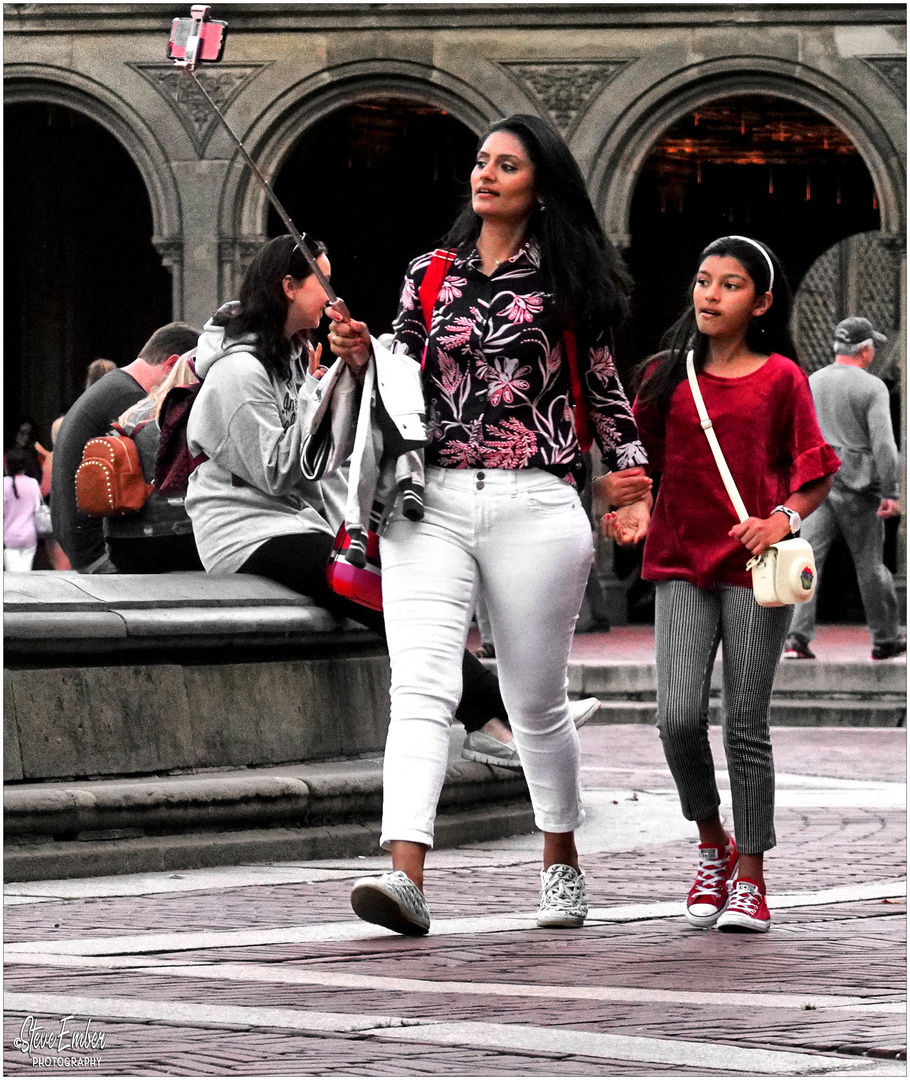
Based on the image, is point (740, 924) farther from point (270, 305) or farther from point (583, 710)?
point (270, 305)

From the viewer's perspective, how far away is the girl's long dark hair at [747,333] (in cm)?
532

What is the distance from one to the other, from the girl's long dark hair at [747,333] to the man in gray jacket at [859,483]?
7139 millimetres

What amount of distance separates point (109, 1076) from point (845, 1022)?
49.6 inches

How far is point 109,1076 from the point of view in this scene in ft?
10.6

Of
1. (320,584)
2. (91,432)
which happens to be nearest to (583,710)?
(320,584)

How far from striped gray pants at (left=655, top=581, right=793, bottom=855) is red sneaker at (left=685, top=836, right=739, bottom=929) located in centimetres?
8

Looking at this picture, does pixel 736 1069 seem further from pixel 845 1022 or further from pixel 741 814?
pixel 741 814

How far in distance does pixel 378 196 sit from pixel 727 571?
64.3 feet

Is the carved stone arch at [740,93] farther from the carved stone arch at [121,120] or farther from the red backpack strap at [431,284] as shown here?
the red backpack strap at [431,284]

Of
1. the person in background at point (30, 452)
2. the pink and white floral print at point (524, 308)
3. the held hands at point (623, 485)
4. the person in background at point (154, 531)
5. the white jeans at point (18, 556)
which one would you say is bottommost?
the white jeans at point (18, 556)

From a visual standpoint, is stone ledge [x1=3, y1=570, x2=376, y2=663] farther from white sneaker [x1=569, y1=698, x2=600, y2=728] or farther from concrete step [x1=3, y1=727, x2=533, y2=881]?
white sneaker [x1=569, y1=698, x2=600, y2=728]

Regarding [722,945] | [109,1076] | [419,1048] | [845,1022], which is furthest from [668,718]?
[109,1076]

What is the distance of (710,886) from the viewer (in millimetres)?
5133

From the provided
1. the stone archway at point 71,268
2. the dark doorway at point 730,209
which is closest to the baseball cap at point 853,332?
the dark doorway at point 730,209
